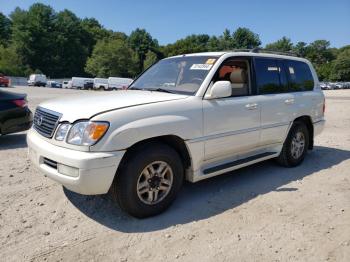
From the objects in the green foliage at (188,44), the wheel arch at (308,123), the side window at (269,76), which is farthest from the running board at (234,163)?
the green foliage at (188,44)

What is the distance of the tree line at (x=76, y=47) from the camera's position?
245ft

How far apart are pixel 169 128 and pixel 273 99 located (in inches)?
86.2

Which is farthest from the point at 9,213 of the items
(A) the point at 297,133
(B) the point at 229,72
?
(A) the point at 297,133

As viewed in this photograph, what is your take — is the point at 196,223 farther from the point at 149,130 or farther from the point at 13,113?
the point at 13,113

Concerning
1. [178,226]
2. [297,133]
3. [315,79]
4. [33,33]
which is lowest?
[178,226]

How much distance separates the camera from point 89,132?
133 inches

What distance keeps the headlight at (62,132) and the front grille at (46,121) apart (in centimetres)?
10

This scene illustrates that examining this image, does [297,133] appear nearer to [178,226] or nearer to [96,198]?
[178,226]

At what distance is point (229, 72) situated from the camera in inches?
190

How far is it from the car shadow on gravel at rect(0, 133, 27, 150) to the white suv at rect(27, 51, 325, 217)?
11.1 feet

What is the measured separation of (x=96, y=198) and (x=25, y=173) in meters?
1.65

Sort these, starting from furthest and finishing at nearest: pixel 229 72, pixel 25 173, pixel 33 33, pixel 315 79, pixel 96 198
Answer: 1. pixel 33 33
2. pixel 315 79
3. pixel 25 173
4. pixel 229 72
5. pixel 96 198

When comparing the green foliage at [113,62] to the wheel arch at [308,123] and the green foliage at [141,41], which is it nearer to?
the green foliage at [141,41]

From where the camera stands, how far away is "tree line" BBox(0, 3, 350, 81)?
74625mm
